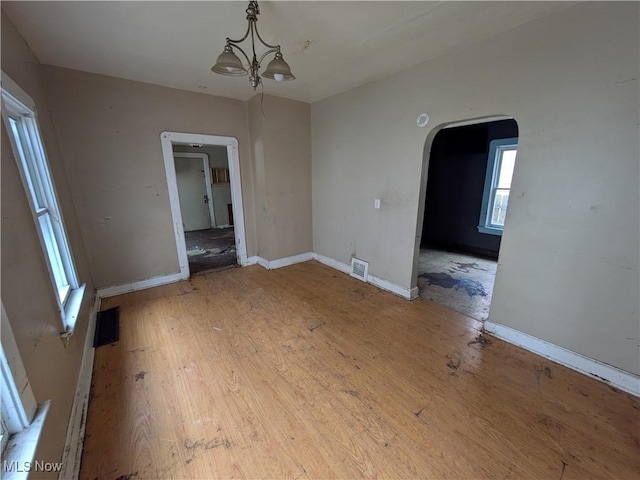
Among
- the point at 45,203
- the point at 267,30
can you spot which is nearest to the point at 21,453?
the point at 45,203

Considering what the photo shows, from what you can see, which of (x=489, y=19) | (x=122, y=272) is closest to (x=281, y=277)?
(x=122, y=272)

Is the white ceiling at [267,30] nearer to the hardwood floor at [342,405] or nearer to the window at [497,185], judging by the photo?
the hardwood floor at [342,405]

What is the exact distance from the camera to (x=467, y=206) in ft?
16.2

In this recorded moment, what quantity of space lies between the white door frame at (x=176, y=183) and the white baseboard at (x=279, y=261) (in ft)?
0.57

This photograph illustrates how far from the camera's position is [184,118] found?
3.28 metres

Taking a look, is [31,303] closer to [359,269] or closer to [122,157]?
[122,157]

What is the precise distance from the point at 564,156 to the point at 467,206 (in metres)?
3.29

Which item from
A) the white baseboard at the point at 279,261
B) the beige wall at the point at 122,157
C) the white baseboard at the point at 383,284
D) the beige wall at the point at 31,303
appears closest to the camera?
the beige wall at the point at 31,303

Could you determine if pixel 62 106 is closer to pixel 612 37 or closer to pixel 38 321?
pixel 38 321

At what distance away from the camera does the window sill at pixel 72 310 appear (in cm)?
171

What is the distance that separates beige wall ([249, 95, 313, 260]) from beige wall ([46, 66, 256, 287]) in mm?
528

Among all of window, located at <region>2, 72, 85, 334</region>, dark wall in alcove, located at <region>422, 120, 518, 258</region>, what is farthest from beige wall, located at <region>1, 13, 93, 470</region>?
dark wall in alcove, located at <region>422, 120, 518, 258</region>

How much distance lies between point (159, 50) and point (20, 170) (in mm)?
1498

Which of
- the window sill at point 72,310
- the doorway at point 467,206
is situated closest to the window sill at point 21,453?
A: the window sill at point 72,310
